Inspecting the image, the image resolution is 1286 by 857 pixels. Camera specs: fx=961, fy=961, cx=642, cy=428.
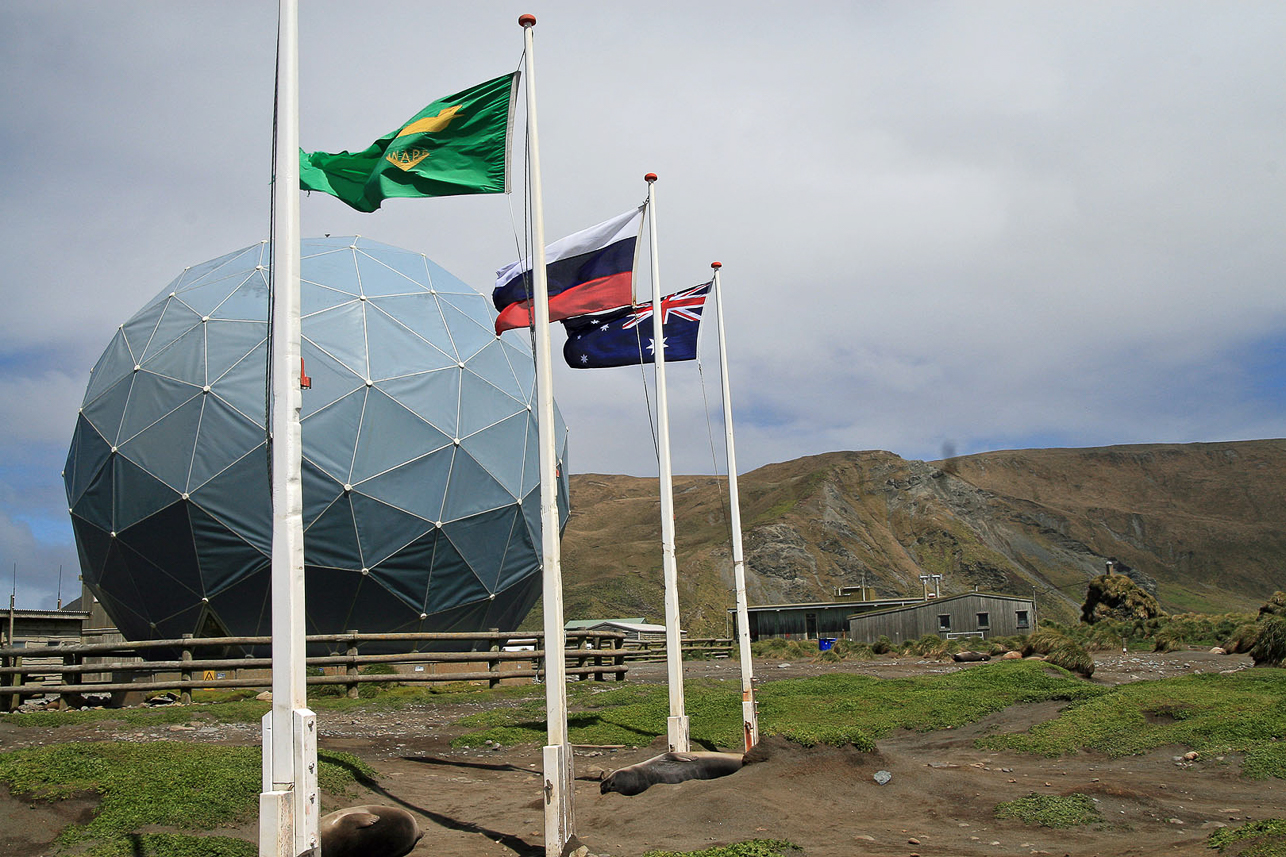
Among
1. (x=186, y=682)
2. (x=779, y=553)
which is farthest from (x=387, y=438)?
(x=779, y=553)

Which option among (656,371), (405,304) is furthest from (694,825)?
(405,304)

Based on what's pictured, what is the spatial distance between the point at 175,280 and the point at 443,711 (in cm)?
1266

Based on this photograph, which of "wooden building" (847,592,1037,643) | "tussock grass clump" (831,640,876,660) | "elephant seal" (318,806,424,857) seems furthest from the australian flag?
"wooden building" (847,592,1037,643)

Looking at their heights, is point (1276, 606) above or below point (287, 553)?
below

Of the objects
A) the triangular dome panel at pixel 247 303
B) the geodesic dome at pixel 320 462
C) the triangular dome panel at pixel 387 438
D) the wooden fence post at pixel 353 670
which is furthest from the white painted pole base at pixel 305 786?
the triangular dome panel at pixel 247 303

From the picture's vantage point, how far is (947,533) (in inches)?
4510

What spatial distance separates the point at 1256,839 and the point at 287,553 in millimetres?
6290

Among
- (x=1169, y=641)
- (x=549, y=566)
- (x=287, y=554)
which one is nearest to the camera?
(x=287, y=554)

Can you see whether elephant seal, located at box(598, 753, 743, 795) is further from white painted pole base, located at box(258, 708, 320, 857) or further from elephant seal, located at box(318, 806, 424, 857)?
white painted pole base, located at box(258, 708, 320, 857)

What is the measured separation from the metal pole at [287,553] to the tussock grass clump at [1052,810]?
19.0ft

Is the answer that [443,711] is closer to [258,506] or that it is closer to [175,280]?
[258,506]

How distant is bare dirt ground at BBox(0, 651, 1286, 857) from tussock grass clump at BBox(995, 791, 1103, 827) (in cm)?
15

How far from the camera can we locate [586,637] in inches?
824

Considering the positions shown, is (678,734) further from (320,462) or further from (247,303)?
(247,303)
